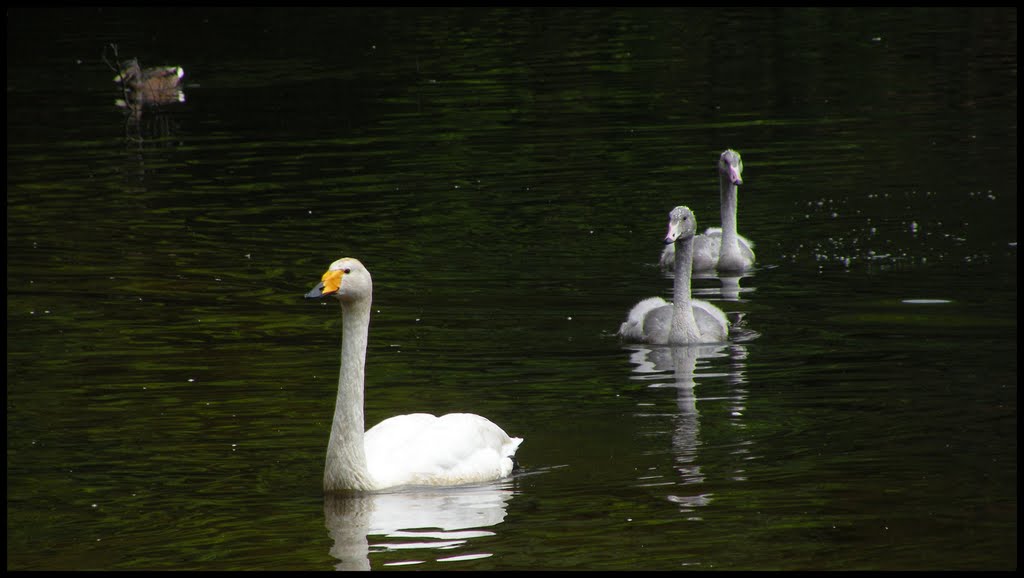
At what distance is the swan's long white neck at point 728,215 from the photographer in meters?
17.0

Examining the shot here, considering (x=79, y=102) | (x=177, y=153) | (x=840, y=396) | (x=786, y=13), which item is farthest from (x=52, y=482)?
(x=786, y=13)

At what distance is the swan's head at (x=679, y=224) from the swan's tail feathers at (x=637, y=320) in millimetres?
522

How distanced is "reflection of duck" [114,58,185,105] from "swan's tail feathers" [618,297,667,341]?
19225 millimetres

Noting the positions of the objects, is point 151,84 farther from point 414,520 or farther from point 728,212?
point 414,520

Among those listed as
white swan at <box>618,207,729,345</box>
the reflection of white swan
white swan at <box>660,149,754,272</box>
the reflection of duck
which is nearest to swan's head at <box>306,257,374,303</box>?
the reflection of white swan

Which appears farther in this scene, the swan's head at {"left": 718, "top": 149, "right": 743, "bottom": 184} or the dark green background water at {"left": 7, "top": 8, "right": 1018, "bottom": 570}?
the swan's head at {"left": 718, "top": 149, "right": 743, "bottom": 184}

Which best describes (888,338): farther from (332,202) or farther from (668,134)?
(668,134)

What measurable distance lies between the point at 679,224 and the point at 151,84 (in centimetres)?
1930

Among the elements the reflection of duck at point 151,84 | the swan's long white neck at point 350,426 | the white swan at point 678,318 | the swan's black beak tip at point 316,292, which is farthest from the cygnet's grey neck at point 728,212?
the reflection of duck at point 151,84

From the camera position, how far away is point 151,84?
3167 centimetres

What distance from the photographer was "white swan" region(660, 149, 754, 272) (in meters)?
16.9

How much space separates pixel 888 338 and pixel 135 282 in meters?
7.23

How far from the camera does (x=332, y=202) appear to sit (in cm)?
2091

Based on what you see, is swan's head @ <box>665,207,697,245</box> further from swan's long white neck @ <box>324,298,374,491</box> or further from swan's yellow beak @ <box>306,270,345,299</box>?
swan's yellow beak @ <box>306,270,345,299</box>
